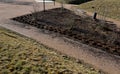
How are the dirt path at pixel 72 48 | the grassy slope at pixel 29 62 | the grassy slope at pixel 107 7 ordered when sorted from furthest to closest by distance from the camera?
the grassy slope at pixel 107 7 → the dirt path at pixel 72 48 → the grassy slope at pixel 29 62

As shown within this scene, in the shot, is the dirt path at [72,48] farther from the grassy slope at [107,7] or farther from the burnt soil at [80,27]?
the grassy slope at [107,7]

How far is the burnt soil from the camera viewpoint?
9866mm

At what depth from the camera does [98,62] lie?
813cm

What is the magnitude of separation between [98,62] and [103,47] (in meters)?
1.44

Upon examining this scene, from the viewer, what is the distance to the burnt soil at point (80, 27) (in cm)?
987

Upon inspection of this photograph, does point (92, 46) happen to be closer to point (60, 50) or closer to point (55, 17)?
point (60, 50)

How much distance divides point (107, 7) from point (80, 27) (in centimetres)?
503

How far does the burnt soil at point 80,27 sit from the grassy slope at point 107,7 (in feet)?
5.89

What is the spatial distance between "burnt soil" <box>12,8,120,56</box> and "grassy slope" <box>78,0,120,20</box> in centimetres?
179

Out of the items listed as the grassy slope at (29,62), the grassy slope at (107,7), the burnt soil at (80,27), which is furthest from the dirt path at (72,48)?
the grassy slope at (107,7)

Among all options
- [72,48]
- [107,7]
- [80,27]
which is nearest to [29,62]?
[72,48]

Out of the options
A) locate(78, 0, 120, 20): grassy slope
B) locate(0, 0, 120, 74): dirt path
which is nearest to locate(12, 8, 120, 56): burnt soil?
locate(0, 0, 120, 74): dirt path

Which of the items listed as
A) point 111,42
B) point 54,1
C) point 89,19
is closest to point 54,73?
point 111,42

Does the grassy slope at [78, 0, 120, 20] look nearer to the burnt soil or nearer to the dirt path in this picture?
the burnt soil
